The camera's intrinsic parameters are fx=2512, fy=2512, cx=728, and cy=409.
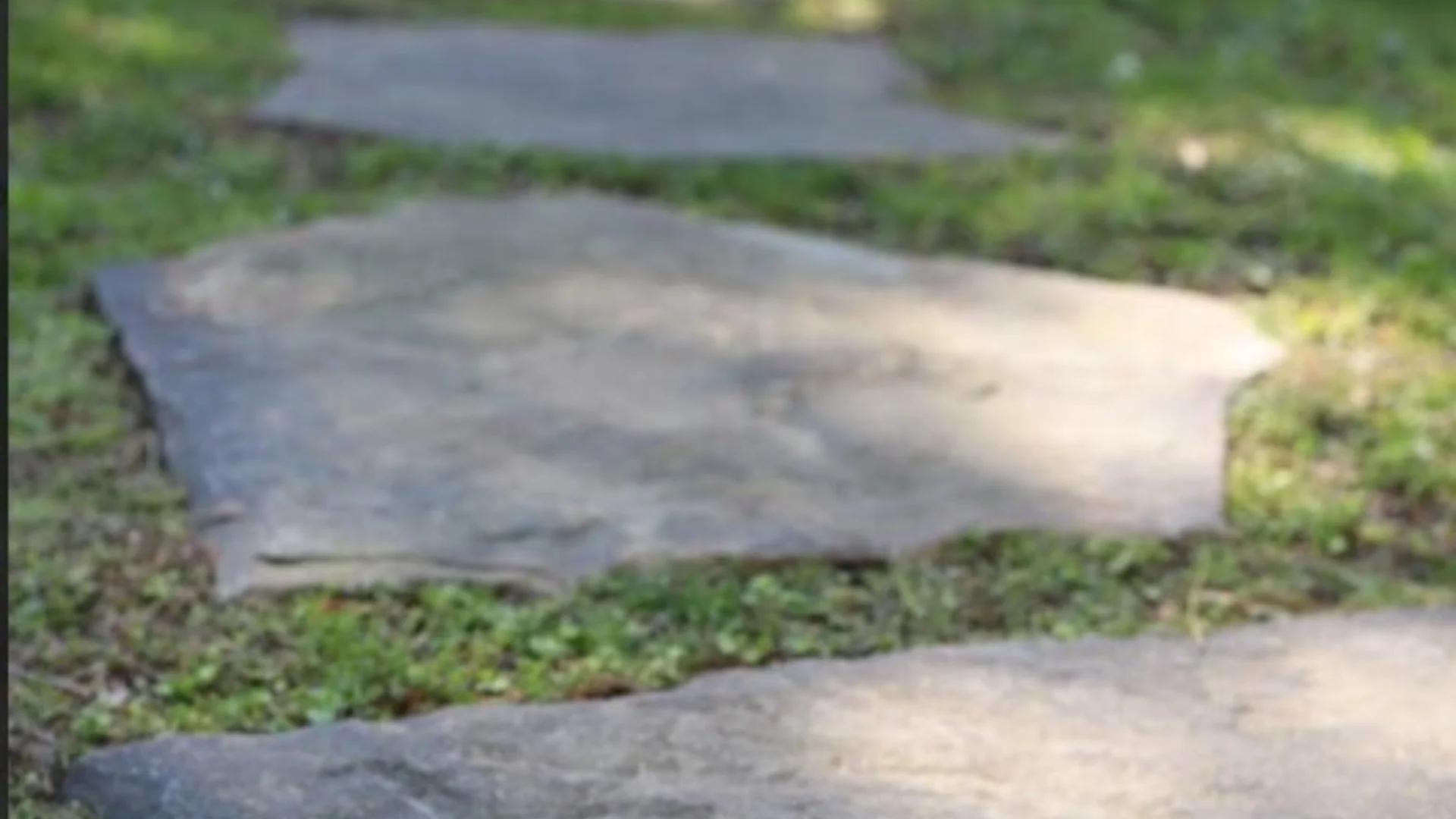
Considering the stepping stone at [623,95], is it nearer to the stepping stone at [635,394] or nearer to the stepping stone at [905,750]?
the stepping stone at [635,394]

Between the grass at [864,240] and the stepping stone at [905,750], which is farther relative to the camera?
the grass at [864,240]

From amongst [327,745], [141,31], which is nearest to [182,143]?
[141,31]

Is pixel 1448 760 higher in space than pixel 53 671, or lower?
higher

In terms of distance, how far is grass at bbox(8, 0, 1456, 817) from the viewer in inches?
78.1

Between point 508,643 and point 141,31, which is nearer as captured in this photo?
point 508,643

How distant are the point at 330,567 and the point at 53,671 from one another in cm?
26

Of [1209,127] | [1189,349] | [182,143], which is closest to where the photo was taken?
[1189,349]

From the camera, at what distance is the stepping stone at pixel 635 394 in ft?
7.26

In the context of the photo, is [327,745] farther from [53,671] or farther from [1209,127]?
[1209,127]

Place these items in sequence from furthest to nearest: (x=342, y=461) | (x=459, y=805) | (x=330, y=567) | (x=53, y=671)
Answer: (x=342, y=461) < (x=330, y=567) < (x=53, y=671) < (x=459, y=805)

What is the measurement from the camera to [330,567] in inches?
83.2

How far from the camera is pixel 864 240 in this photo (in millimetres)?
3250

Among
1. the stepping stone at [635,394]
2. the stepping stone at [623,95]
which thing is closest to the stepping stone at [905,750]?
the stepping stone at [635,394]

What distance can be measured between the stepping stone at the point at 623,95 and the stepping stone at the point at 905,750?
6.09 ft
